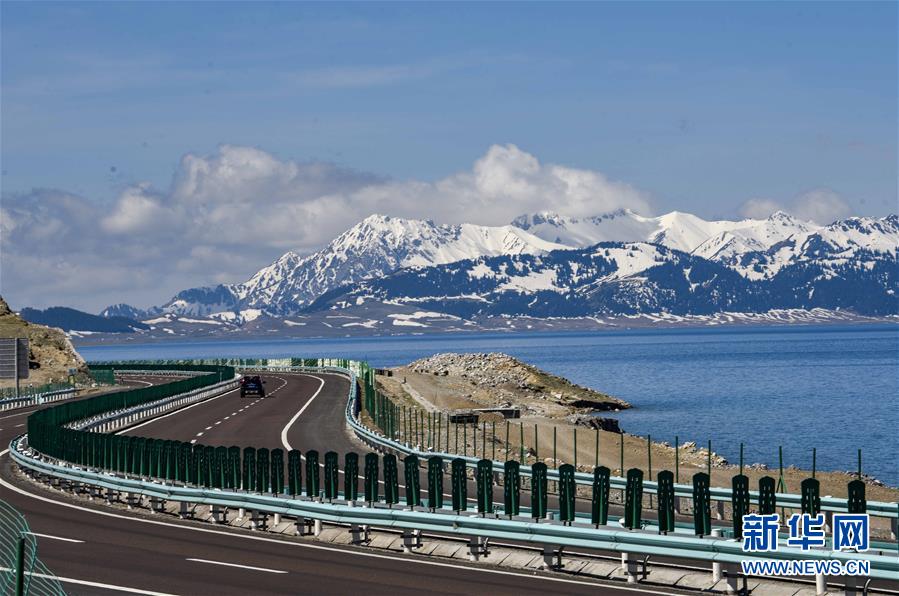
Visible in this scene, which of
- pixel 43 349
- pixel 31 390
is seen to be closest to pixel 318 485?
pixel 31 390

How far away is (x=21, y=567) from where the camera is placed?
586 inches

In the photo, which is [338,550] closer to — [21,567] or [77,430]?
→ [21,567]

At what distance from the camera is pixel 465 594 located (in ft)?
67.9

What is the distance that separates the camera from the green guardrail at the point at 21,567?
602 inches

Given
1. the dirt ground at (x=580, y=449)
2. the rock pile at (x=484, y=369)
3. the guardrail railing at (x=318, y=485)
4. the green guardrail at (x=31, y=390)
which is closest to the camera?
the guardrail railing at (x=318, y=485)

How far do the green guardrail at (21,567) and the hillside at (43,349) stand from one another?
3896 inches

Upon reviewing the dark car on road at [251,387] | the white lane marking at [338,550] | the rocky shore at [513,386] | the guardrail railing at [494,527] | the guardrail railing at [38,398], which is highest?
the guardrail railing at [494,527]

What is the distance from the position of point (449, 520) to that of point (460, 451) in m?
31.4

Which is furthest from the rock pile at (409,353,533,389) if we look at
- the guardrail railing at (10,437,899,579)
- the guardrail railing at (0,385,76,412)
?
the guardrail railing at (10,437,899,579)

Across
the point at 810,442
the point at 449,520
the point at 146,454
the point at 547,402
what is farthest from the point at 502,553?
the point at 547,402

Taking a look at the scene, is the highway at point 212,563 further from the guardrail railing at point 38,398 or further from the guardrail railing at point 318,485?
the guardrail railing at point 38,398

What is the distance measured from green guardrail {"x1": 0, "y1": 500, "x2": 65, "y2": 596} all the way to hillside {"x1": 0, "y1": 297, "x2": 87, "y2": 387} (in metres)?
99.0

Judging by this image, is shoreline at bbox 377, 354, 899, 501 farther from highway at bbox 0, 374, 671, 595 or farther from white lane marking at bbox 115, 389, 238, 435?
highway at bbox 0, 374, 671, 595

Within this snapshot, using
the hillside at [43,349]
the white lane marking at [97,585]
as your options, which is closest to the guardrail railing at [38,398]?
the hillside at [43,349]
